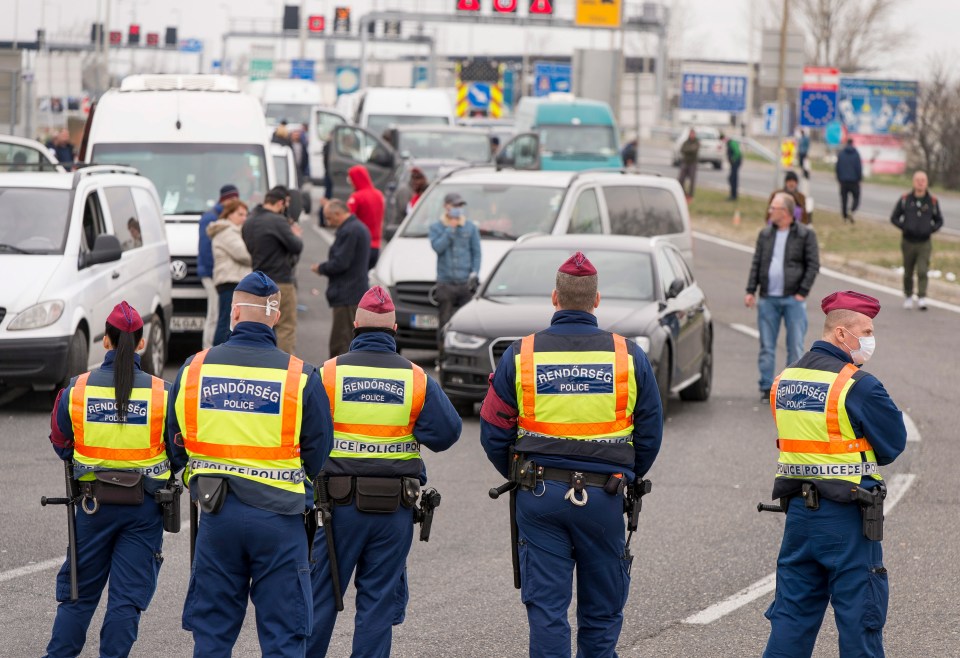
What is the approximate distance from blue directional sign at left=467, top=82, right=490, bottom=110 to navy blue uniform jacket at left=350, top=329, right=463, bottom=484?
165ft

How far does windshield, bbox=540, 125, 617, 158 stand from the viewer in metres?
33.8

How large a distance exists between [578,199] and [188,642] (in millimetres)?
10902

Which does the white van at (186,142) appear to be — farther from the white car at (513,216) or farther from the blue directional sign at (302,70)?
the blue directional sign at (302,70)

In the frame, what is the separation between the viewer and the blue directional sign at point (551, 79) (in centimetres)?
6925

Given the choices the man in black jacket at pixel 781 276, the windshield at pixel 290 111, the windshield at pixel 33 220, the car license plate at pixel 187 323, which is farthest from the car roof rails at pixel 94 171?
the windshield at pixel 290 111

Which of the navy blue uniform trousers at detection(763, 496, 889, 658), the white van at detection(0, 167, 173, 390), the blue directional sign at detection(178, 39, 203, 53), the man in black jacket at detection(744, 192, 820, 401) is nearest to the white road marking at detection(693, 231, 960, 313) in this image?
the man in black jacket at detection(744, 192, 820, 401)

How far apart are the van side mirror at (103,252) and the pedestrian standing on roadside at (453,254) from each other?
3169 millimetres

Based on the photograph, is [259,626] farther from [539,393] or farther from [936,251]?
[936,251]

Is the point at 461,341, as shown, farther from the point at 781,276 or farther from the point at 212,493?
the point at 212,493

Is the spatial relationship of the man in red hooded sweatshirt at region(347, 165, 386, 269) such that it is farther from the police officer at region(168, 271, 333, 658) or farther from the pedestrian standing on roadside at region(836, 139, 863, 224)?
the pedestrian standing on roadside at region(836, 139, 863, 224)

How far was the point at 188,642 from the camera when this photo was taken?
680 cm

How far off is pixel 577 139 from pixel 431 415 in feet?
93.4

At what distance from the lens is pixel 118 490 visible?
6.05 metres

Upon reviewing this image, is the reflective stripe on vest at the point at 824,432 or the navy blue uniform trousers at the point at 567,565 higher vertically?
the reflective stripe on vest at the point at 824,432
